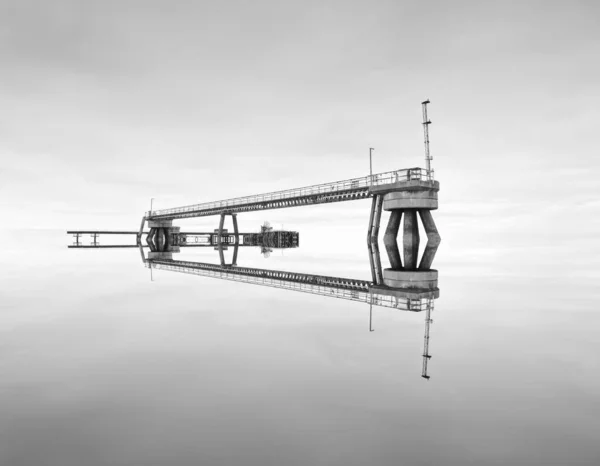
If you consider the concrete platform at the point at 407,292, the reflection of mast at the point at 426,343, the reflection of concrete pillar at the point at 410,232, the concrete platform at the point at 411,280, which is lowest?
the reflection of mast at the point at 426,343

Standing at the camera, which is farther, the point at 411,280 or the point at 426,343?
the point at 411,280

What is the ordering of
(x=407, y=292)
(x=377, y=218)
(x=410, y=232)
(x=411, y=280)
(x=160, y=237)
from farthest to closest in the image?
(x=160, y=237) < (x=377, y=218) < (x=410, y=232) < (x=411, y=280) < (x=407, y=292)

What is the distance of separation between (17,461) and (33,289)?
78.6 ft

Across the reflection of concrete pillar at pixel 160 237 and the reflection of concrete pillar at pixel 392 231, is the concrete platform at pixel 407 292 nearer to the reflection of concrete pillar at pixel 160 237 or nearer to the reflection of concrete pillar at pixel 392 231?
the reflection of concrete pillar at pixel 392 231

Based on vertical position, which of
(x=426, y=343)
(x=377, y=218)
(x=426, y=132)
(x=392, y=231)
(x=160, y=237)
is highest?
(x=426, y=132)

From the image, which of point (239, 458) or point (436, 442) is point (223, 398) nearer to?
point (239, 458)

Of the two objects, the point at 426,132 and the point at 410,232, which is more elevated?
the point at 426,132

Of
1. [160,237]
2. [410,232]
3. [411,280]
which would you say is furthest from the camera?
[160,237]

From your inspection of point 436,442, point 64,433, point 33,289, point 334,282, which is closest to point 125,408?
point 64,433

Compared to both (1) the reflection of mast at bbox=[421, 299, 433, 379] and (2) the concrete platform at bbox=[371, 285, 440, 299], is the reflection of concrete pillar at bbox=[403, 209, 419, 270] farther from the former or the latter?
(1) the reflection of mast at bbox=[421, 299, 433, 379]

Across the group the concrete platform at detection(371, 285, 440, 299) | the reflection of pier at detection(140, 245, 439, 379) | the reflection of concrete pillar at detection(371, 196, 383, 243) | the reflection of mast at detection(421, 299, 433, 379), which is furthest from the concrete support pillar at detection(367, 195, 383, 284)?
the reflection of mast at detection(421, 299, 433, 379)

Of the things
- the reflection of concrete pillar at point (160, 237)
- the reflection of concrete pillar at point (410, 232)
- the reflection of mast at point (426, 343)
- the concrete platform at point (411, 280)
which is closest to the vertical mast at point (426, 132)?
the reflection of concrete pillar at point (410, 232)

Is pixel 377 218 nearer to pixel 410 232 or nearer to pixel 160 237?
pixel 410 232

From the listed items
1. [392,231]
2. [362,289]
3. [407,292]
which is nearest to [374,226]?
[392,231]
